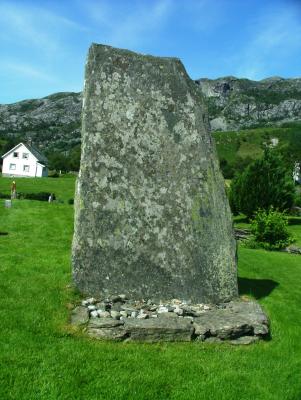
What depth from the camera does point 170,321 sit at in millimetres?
7941

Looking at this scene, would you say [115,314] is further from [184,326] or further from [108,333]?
[184,326]

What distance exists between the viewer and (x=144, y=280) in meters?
9.26

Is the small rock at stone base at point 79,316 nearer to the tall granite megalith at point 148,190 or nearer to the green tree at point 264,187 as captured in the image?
the tall granite megalith at point 148,190

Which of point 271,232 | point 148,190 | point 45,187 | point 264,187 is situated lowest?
point 271,232

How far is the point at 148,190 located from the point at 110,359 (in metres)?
3.71

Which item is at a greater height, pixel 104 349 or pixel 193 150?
pixel 193 150

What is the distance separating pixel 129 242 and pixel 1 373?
3894 mm

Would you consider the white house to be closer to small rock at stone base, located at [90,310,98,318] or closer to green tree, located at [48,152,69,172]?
green tree, located at [48,152,69,172]

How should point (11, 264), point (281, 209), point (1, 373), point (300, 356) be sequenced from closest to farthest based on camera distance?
1. point (1, 373)
2. point (300, 356)
3. point (11, 264)
4. point (281, 209)

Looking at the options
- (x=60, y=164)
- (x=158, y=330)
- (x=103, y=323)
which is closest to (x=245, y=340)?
(x=158, y=330)

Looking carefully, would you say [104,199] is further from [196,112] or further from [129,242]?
[196,112]

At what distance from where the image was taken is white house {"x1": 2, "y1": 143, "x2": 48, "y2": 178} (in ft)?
342

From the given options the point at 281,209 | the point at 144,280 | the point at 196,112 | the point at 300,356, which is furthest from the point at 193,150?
the point at 281,209

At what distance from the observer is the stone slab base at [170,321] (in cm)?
761
